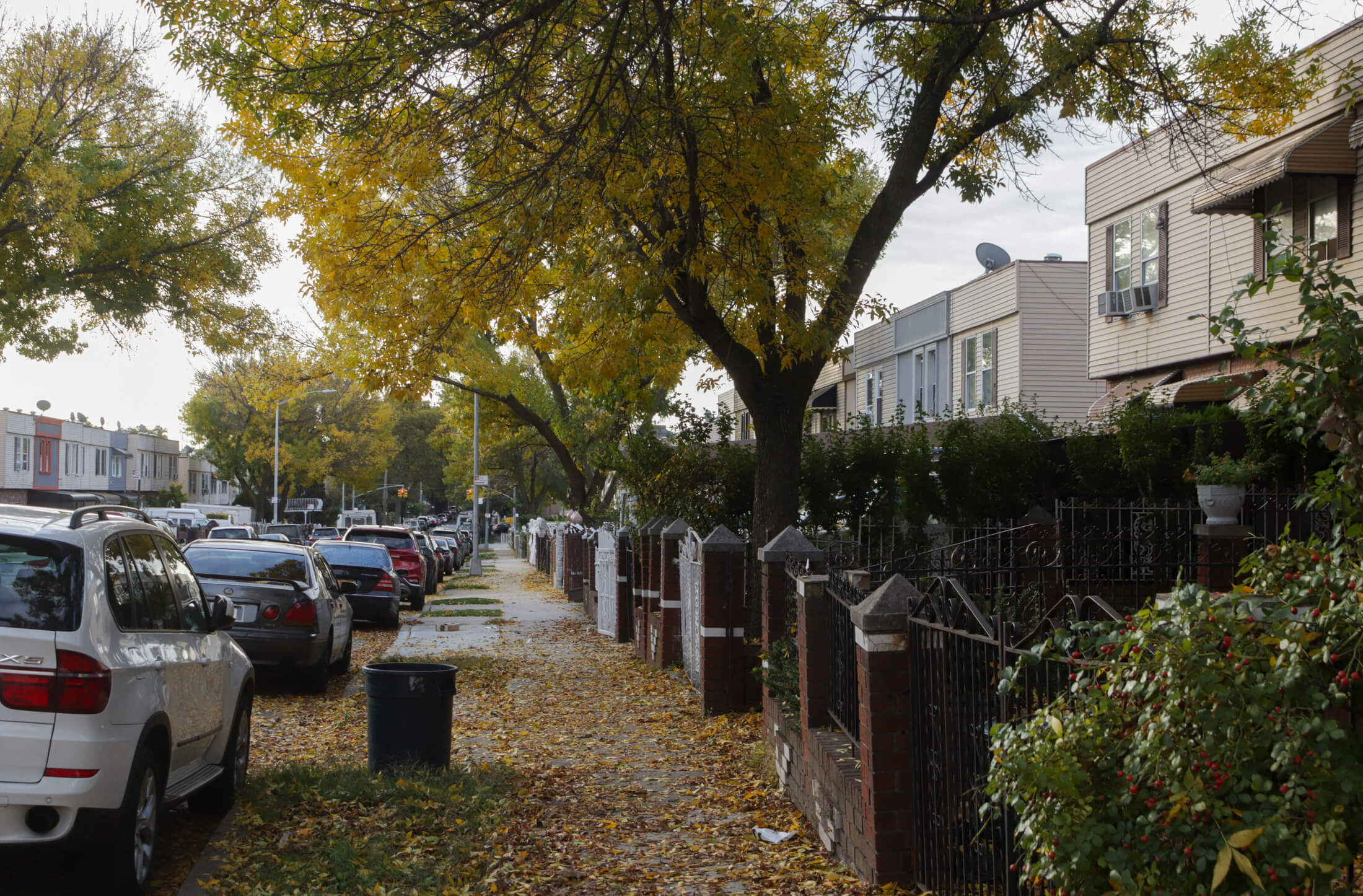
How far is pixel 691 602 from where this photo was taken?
12789 mm

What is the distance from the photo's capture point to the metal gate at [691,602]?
1199 cm

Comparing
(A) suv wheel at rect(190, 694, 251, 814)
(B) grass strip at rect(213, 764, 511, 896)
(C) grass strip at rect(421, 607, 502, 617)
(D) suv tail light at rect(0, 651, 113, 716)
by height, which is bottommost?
(C) grass strip at rect(421, 607, 502, 617)

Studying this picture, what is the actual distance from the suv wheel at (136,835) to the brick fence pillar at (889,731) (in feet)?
10.8

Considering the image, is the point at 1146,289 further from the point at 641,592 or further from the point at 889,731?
the point at 889,731

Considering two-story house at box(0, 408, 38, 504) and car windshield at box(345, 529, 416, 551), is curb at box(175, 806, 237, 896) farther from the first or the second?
two-story house at box(0, 408, 38, 504)

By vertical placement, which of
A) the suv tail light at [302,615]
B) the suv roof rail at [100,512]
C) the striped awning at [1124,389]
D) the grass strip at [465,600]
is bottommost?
the grass strip at [465,600]

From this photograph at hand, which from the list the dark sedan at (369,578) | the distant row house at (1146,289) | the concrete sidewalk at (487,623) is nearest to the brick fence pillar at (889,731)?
the distant row house at (1146,289)

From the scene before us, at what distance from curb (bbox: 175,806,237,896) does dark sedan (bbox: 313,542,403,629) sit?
13.1 meters

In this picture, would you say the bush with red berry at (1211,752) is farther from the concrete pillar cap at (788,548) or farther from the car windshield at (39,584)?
the concrete pillar cap at (788,548)

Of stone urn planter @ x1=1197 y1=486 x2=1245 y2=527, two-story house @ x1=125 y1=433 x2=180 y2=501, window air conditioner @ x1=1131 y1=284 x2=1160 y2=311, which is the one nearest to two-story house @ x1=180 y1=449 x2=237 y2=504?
two-story house @ x1=125 y1=433 x2=180 y2=501

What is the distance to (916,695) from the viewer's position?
18.9ft

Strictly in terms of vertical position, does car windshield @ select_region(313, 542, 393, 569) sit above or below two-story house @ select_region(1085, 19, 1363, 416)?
below

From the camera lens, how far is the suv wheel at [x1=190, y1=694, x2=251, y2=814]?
7.39 metres

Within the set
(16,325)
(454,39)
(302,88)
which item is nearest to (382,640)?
(16,325)
